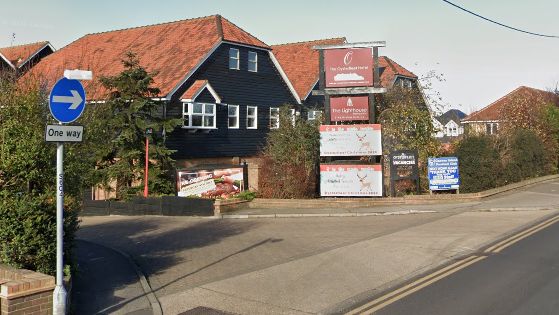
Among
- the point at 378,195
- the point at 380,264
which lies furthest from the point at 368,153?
the point at 380,264

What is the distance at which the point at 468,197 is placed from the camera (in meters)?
20.0

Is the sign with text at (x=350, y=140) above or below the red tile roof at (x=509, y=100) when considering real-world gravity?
below

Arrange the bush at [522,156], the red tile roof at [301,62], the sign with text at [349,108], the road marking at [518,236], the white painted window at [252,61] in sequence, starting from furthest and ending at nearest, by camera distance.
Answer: the red tile roof at [301,62] < the white painted window at [252,61] < the bush at [522,156] < the sign with text at [349,108] < the road marking at [518,236]

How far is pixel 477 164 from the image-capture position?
21.2m

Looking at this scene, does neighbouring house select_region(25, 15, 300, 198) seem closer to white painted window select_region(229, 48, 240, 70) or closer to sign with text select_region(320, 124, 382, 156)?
white painted window select_region(229, 48, 240, 70)

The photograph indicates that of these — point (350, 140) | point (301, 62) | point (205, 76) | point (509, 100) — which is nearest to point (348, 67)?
point (350, 140)

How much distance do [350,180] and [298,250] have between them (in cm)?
828

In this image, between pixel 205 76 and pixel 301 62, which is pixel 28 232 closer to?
pixel 205 76

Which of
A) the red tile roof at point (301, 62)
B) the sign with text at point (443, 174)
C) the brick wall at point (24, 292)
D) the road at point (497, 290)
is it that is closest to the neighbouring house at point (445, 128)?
the sign with text at point (443, 174)

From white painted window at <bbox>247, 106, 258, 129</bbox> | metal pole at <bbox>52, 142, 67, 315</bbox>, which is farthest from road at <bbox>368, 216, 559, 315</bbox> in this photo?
white painted window at <bbox>247, 106, 258, 129</bbox>

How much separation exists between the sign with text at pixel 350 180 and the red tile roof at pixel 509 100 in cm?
1574

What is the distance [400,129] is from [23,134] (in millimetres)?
17009

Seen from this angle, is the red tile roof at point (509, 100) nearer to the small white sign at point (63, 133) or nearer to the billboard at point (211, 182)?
the billboard at point (211, 182)

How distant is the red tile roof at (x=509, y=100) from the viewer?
108 ft
